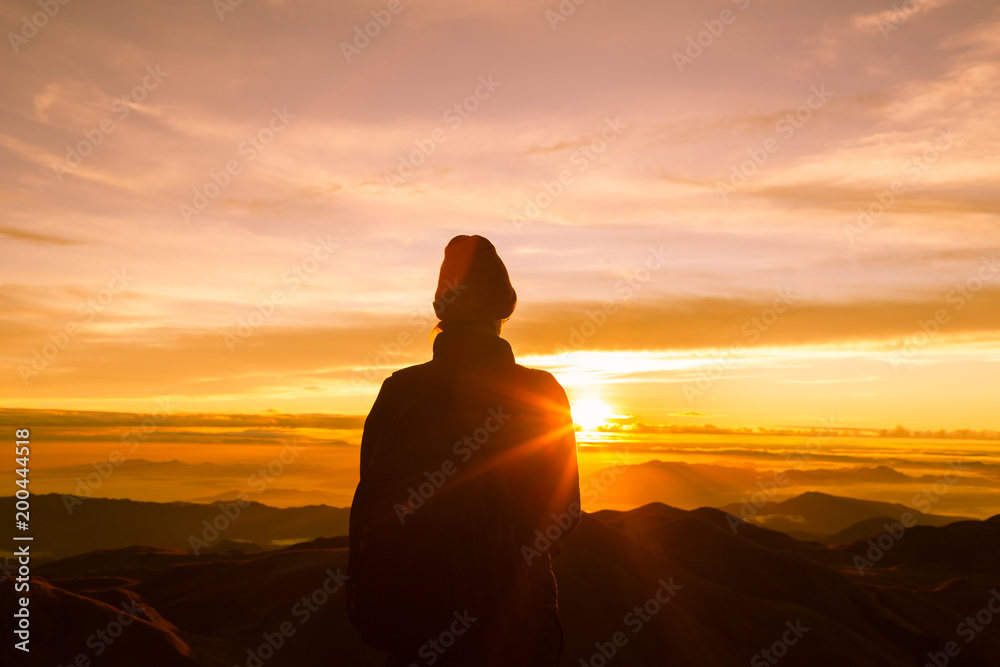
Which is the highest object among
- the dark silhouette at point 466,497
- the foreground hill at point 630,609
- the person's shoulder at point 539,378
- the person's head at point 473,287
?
the person's head at point 473,287

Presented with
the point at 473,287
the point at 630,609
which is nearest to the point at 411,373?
the point at 473,287

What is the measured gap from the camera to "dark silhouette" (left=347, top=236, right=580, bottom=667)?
2764 millimetres

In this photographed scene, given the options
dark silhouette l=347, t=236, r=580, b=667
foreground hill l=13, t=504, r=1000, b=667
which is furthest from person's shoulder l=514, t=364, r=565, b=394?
foreground hill l=13, t=504, r=1000, b=667

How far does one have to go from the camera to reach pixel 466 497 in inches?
112

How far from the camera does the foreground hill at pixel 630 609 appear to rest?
12.4 metres

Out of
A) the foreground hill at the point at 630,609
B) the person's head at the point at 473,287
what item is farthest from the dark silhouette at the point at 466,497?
the foreground hill at the point at 630,609

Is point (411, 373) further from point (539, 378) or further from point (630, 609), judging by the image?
point (630, 609)

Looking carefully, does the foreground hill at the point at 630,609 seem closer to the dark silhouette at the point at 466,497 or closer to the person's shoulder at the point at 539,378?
the dark silhouette at the point at 466,497

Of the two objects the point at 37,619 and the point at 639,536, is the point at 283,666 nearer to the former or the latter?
the point at 37,619

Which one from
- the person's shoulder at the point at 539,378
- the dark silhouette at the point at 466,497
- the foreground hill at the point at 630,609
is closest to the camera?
the dark silhouette at the point at 466,497

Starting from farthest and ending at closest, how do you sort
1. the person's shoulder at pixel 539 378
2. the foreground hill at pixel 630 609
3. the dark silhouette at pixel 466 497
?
the foreground hill at pixel 630 609 → the person's shoulder at pixel 539 378 → the dark silhouette at pixel 466 497

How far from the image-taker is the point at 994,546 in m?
40.5

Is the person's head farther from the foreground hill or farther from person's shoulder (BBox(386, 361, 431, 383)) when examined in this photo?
the foreground hill

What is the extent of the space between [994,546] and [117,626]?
44.4 meters
